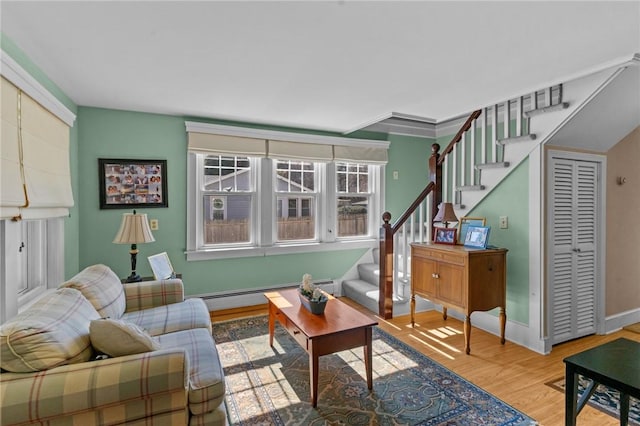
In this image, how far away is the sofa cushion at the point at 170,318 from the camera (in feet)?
7.59

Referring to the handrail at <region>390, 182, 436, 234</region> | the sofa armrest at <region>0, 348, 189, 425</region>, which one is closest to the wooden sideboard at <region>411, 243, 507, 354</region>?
the handrail at <region>390, 182, 436, 234</region>

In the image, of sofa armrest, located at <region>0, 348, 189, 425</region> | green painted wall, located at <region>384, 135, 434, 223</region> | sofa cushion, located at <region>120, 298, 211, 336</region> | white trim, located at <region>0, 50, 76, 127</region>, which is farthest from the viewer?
green painted wall, located at <region>384, 135, 434, 223</region>

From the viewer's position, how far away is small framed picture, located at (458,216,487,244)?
332 centimetres

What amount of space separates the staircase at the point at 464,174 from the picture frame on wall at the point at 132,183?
2569 millimetres

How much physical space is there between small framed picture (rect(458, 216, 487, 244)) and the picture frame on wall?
127 inches

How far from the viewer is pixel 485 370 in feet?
8.46

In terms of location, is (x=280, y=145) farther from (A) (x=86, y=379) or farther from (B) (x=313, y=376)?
(A) (x=86, y=379)

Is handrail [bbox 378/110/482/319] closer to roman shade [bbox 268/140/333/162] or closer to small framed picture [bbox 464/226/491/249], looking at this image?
small framed picture [bbox 464/226/491/249]

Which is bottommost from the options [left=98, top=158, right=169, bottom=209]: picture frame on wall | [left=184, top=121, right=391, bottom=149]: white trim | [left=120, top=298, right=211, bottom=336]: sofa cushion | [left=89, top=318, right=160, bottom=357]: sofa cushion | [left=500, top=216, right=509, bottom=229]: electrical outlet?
[left=120, top=298, right=211, bottom=336]: sofa cushion

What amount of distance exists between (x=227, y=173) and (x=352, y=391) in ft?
9.38

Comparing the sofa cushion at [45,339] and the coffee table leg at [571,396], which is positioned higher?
the sofa cushion at [45,339]

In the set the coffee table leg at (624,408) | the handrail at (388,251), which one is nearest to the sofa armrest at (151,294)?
the handrail at (388,251)

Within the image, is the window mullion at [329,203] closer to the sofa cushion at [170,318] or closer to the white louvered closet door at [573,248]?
the sofa cushion at [170,318]

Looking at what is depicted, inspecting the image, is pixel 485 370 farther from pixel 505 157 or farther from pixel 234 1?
pixel 234 1
